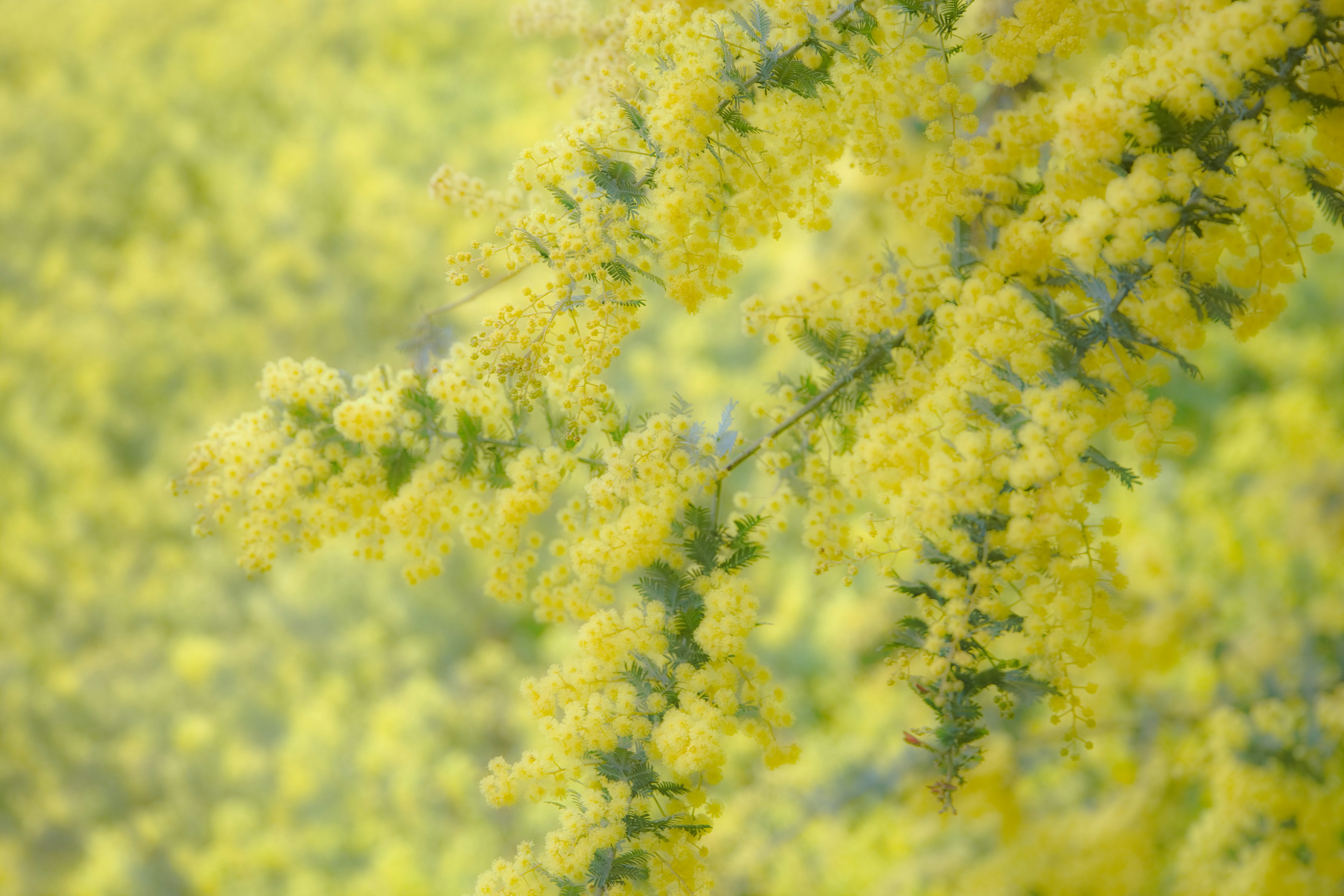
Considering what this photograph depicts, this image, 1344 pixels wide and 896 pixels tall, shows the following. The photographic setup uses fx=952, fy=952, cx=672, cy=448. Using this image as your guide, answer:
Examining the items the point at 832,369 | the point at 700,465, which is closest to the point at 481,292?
the point at 700,465

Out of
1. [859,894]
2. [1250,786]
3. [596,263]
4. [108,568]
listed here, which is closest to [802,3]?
[596,263]

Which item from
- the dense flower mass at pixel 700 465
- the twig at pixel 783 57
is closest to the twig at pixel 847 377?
the dense flower mass at pixel 700 465

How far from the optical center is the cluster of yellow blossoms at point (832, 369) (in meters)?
1.23

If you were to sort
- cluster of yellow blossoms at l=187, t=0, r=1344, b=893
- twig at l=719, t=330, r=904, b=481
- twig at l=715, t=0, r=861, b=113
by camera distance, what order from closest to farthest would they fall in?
cluster of yellow blossoms at l=187, t=0, r=1344, b=893 → twig at l=715, t=0, r=861, b=113 → twig at l=719, t=330, r=904, b=481

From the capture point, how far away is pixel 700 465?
1.47 m

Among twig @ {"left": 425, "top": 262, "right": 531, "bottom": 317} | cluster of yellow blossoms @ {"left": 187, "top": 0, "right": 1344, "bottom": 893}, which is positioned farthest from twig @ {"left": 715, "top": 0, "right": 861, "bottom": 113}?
twig @ {"left": 425, "top": 262, "right": 531, "bottom": 317}

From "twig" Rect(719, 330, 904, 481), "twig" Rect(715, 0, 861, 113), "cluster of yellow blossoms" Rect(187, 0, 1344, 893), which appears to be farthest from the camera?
"twig" Rect(719, 330, 904, 481)

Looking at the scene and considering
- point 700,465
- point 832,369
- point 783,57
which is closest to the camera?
point 783,57

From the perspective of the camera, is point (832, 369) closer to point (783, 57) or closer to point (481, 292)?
point (783, 57)

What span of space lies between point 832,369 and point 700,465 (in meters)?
0.29

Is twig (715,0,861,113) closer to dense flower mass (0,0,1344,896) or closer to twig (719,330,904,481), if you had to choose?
dense flower mass (0,0,1344,896)

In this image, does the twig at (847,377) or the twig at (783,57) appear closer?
the twig at (783,57)

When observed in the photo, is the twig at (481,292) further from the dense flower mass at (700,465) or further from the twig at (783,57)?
the twig at (783,57)

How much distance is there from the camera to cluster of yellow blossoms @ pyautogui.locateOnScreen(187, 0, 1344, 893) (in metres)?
1.23
